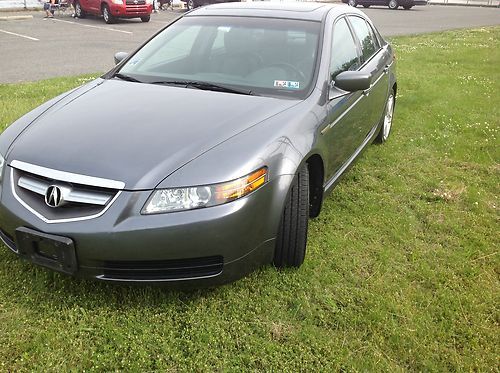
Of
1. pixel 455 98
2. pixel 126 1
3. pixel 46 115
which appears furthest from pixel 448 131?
pixel 126 1

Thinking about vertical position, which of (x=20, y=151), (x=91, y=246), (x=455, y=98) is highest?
(x=20, y=151)

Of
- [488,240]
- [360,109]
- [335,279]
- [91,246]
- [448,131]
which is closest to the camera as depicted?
[91,246]

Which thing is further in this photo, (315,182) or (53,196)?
(315,182)

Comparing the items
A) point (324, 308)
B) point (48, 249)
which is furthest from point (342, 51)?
point (48, 249)

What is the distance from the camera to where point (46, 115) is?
2.99 metres

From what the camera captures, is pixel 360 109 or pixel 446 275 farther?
pixel 360 109

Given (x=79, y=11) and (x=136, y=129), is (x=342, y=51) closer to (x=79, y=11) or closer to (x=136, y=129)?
(x=136, y=129)

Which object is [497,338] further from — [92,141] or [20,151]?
[20,151]

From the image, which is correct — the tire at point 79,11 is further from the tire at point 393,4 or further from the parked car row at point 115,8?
the tire at point 393,4

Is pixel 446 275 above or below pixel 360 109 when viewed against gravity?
below

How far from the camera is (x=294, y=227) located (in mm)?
2787

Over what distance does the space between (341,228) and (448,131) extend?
2.96 m

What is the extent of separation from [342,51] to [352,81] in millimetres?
625

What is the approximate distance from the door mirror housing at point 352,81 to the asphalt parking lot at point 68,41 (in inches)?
243
